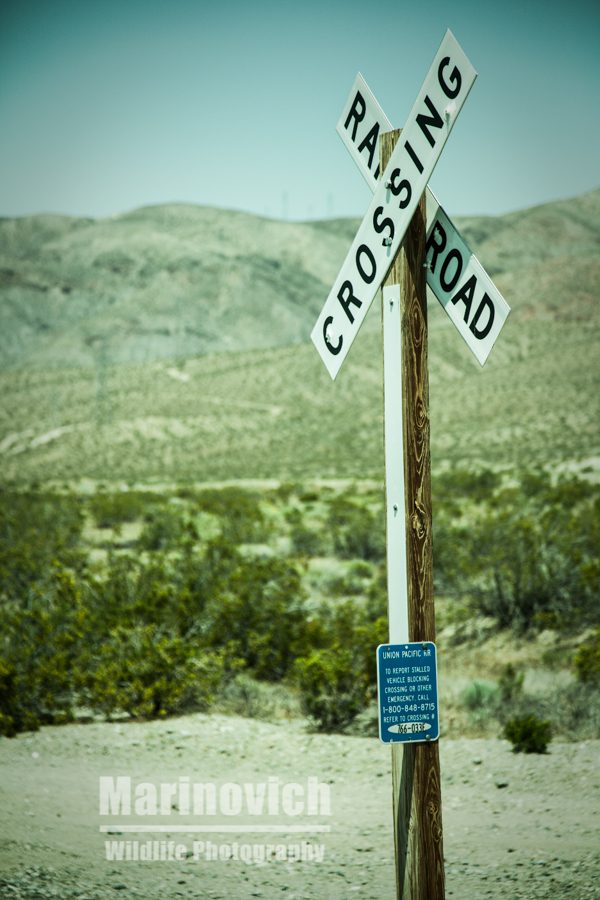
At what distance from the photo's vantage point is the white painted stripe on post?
3795mm

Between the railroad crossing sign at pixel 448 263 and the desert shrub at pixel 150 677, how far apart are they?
19.1 ft

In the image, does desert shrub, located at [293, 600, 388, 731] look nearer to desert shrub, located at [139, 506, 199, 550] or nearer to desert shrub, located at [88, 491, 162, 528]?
desert shrub, located at [139, 506, 199, 550]

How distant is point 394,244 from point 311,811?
14.6 feet

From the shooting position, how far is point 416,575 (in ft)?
12.4

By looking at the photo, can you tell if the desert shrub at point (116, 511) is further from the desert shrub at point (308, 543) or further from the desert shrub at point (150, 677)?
the desert shrub at point (150, 677)

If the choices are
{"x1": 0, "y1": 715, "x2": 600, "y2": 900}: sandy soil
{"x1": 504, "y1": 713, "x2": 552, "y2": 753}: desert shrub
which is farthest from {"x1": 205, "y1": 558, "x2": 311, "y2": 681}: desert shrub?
{"x1": 504, "y1": 713, "x2": 552, "y2": 753}: desert shrub

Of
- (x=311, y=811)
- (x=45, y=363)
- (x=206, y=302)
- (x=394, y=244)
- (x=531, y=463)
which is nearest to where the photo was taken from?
(x=394, y=244)

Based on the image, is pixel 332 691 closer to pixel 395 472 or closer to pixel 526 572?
pixel 526 572

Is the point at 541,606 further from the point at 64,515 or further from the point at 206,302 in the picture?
the point at 206,302

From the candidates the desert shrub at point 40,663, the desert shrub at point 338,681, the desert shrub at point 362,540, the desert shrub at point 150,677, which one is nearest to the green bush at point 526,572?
the desert shrub at point 362,540

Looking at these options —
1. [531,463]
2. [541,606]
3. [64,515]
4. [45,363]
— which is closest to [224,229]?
[45,363]

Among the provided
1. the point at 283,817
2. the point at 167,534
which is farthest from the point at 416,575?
the point at 167,534

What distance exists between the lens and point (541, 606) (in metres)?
12.5

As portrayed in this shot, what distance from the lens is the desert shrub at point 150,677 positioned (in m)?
8.75
